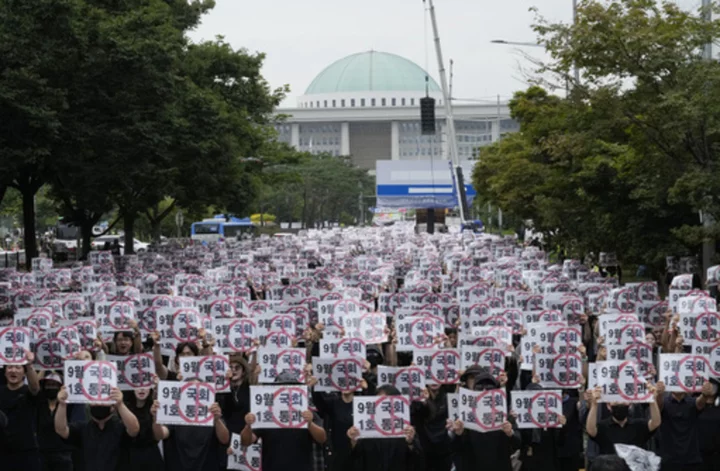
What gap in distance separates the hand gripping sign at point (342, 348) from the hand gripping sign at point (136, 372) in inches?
69.5

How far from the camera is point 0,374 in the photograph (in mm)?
12547

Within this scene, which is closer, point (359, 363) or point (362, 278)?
point (359, 363)

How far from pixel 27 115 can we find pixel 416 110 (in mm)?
152310

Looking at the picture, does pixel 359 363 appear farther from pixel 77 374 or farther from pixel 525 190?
pixel 525 190

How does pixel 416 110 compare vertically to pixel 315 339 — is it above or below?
above

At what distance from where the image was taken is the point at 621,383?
33.6 feet

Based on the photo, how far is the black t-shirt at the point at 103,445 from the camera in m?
9.84

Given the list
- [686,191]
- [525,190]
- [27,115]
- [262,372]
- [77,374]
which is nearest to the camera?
[77,374]

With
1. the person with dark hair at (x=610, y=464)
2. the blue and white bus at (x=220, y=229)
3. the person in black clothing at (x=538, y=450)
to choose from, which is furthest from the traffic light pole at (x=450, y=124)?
the person with dark hair at (x=610, y=464)

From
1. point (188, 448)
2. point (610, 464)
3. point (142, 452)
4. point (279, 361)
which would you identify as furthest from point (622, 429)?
point (610, 464)

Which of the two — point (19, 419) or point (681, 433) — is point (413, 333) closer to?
point (681, 433)

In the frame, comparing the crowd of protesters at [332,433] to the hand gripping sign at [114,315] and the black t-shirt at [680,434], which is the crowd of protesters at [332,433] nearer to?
the black t-shirt at [680,434]

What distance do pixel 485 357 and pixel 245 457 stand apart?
2776 millimetres

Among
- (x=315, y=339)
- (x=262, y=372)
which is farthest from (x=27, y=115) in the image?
(x=262, y=372)
